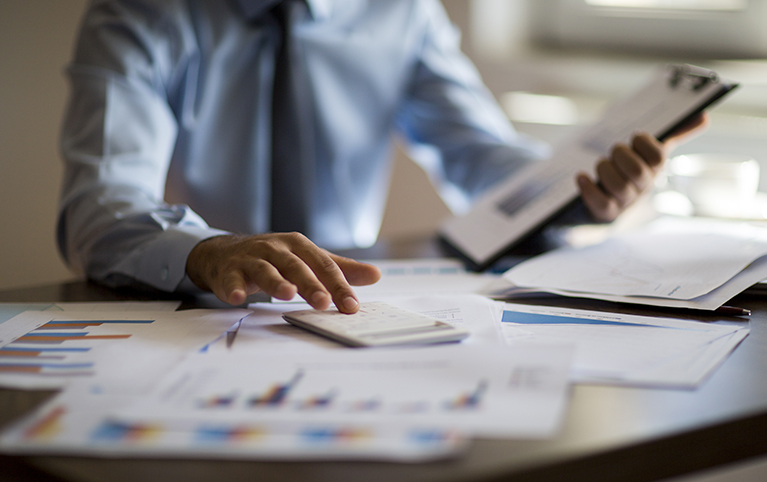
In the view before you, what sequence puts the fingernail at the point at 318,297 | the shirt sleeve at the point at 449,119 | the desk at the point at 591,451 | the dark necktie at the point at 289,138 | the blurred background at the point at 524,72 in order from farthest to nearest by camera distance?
the blurred background at the point at 524,72 < the shirt sleeve at the point at 449,119 < the dark necktie at the point at 289,138 < the fingernail at the point at 318,297 < the desk at the point at 591,451

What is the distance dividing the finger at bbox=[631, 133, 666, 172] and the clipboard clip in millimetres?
84

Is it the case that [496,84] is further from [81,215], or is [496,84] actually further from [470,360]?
[470,360]

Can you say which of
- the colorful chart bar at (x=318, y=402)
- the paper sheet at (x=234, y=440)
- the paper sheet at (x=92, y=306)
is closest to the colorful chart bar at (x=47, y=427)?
the paper sheet at (x=234, y=440)

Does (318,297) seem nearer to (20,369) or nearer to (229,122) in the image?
(20,369)

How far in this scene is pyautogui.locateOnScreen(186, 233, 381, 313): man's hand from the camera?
0.47 m

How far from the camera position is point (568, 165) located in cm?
83

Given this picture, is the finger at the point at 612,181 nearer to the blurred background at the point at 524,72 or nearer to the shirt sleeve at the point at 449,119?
the shirt sleeve at the point at 449,119

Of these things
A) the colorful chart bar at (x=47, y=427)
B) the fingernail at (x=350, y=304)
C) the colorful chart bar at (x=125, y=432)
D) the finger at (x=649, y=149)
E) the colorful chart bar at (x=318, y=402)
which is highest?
the finger at (x=649, y=149)

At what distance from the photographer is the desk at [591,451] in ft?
0.81

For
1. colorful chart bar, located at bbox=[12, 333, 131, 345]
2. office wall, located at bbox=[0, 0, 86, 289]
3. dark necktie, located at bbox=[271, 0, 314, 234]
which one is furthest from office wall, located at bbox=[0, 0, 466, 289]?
colorful chart bar, located at bbox=[12, 333, 131, 345]

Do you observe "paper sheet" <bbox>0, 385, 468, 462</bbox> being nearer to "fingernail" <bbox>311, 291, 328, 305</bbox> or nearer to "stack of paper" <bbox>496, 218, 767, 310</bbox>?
"fingernail" <bbox>311, 291, 328, 305</bbox>

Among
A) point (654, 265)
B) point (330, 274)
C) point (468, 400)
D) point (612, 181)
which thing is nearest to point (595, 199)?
point (612, 181)

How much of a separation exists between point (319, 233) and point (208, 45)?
386 millimetres

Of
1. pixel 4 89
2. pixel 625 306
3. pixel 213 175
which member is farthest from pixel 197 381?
pixel 4 89
